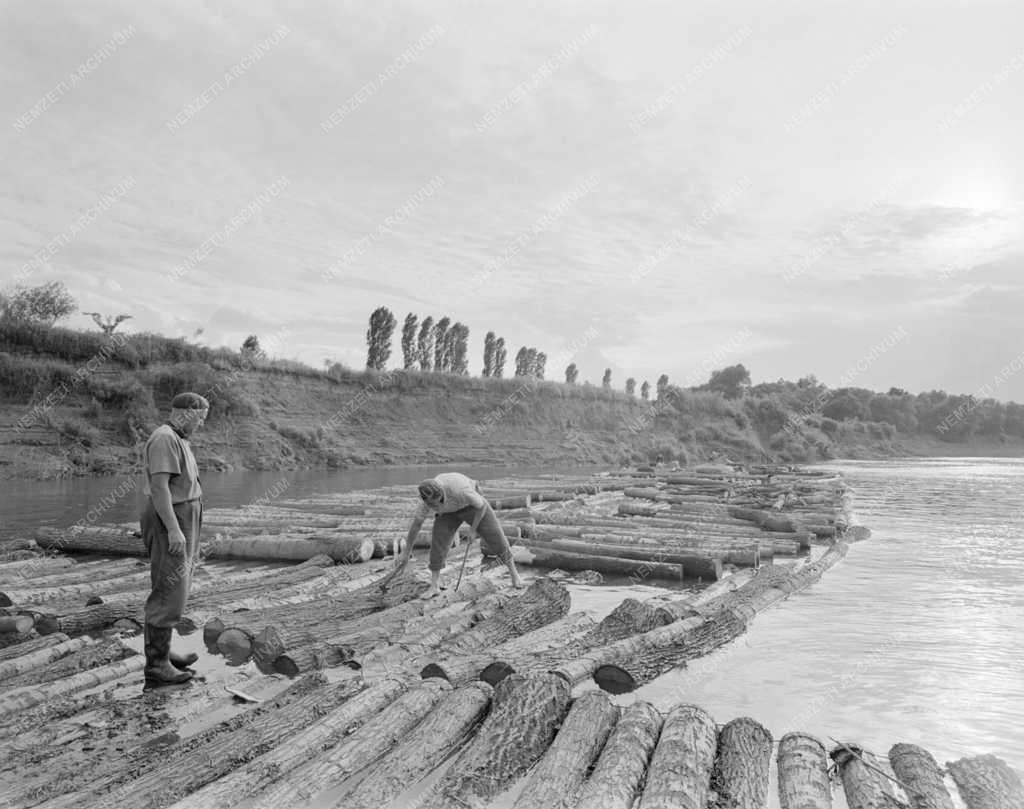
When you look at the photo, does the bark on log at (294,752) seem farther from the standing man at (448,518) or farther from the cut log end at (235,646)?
the standing man at (448,518)

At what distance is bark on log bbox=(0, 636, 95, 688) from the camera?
17.9 ft

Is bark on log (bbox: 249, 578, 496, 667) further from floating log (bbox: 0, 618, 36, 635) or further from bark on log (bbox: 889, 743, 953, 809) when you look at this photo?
bark on log (bbox: 889, 743, 953, 809)

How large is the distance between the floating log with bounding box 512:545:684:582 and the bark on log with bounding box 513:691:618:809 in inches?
251

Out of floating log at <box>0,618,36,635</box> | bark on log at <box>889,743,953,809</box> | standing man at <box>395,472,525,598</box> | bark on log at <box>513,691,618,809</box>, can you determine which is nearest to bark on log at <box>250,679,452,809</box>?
bark on log at <box>513,691,618,809</box>

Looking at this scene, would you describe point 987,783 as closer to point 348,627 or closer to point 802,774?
point 802,774

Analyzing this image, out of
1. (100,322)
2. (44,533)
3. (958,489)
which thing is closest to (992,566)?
(44,533)

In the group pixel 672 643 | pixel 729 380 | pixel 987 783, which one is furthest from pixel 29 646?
pixel 729 380

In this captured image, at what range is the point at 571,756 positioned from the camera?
421 cm

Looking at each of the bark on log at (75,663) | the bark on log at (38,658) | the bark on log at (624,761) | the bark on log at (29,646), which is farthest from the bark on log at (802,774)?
the bark on log at (29,646)

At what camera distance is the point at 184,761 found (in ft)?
13.0

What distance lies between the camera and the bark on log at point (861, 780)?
3875mm

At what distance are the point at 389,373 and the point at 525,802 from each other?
135 ft

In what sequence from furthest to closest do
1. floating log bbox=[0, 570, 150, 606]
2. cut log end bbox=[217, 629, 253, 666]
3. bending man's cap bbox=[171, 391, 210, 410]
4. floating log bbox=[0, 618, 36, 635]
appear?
floating log bbox=[0, 570, 150, 606] → floating log bbox=[0, 618, 36, 635] → cut log end bbox=[217, 629, 253, 666] → bending man's cap bbox=[171, 391, 210, 410]

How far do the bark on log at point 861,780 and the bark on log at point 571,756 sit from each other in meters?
1.31
